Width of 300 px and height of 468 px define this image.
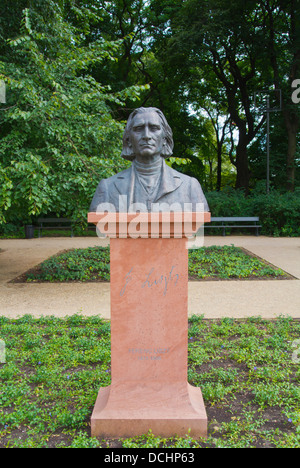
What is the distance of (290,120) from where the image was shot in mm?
19266

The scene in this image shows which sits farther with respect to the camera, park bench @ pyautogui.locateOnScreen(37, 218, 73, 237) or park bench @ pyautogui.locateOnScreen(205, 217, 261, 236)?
park bench @ pyautogui.locateOnScreen(37, 218, 73, 237)

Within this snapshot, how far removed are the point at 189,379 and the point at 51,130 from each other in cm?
438

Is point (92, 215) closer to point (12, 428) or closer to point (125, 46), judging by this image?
point (12, 428)

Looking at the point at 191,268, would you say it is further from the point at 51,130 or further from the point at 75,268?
the point at 51,130

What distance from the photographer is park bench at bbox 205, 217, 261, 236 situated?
16.5 metres

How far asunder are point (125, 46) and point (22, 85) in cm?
1641

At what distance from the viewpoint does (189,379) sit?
12.6 feet

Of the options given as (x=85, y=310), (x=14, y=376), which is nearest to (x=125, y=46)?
(x=85, y=310)

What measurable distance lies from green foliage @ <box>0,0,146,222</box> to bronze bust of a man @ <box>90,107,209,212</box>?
2.98 metres

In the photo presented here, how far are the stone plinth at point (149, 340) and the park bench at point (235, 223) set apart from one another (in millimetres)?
13887
